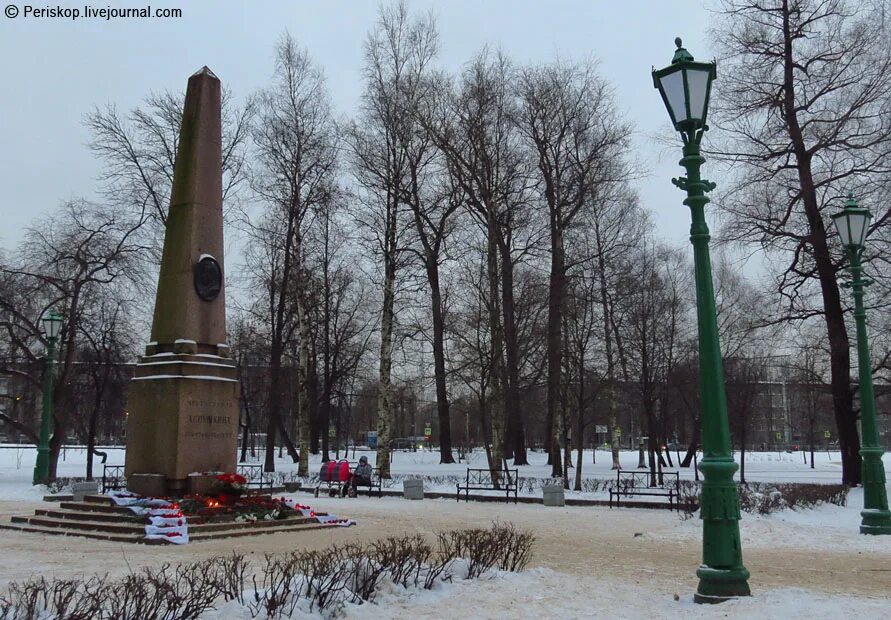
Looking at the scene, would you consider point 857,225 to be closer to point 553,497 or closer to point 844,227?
point 844,227

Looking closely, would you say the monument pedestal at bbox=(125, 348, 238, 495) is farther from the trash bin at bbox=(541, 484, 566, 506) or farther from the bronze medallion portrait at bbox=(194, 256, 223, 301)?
the trash bin at bbox=(541, 484, 566, 506)

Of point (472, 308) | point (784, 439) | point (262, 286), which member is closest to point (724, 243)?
point (472, 308)

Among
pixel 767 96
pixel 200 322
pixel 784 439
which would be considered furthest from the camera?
pixel 784 439

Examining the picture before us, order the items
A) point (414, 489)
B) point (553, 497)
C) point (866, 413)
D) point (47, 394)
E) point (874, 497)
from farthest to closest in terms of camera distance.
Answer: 1. point (47, 394)
2. point (414, 489)
3. point (553, 497)
4. point (866, 413)
5. point (874, 497)

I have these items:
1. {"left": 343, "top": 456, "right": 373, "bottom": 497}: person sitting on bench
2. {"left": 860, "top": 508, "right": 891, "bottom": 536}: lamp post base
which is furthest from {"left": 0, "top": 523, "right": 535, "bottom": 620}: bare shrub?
{"left": 343, "top": 456, "right": 373, "bottom": 497}: person sitting on bench

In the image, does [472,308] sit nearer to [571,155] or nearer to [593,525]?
[571,155]

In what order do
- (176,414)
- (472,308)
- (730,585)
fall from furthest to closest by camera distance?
(472,308) < (176,414) < (730,585)

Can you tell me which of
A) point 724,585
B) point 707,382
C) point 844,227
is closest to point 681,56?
point 707,382

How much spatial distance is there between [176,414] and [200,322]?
6.52ft

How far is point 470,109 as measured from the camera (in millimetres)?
27000

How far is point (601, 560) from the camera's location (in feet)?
33.2

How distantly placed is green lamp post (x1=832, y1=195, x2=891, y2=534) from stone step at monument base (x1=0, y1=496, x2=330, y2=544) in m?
9.75

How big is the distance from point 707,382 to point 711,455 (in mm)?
675

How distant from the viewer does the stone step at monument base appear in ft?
41.4
